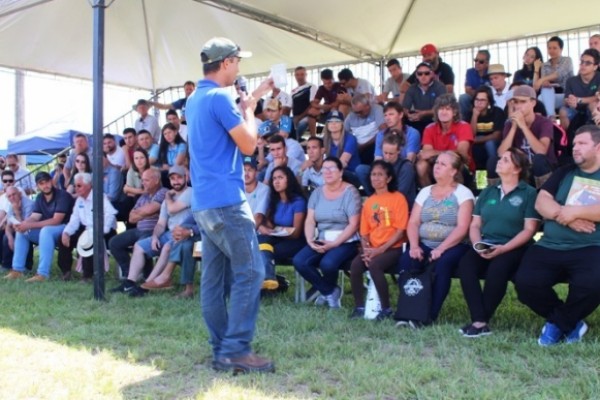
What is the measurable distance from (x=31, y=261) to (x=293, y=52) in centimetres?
550

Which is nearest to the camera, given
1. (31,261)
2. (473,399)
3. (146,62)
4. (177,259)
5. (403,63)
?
(473,399)

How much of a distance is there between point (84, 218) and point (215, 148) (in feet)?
14.8

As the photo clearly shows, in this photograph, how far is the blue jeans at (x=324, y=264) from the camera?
5.54m

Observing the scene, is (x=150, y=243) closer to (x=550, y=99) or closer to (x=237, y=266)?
(x=237, y=266)

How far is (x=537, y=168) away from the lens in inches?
209

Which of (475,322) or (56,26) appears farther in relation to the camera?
(56,26)

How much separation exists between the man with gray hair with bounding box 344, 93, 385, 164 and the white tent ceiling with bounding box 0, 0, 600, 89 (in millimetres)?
1888

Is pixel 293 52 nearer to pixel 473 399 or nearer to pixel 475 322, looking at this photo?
pixel 475 322

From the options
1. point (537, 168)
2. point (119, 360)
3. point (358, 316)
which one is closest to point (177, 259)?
point (358, 316)

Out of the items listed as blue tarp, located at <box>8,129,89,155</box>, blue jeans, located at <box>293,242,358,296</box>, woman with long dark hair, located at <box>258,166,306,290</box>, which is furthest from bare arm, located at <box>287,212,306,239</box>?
blue tarp, located at <box>8,129,89,155</box>

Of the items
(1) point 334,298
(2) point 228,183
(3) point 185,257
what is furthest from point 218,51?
(3) point 185,257

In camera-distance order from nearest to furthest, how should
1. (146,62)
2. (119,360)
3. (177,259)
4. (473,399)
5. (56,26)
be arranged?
1. (473,399)
2. (119,360)
3. (177,259)
4. (56,26)
5. (146,62)

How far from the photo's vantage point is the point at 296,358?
383 centimetres

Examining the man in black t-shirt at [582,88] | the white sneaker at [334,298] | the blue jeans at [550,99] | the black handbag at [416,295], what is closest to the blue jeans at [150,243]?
the white sneaker at [334,298]
